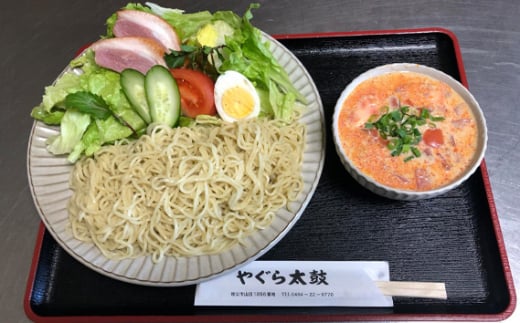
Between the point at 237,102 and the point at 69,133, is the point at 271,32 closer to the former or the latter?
the point at 237,102

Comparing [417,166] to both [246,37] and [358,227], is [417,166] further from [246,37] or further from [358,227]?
[246,37]

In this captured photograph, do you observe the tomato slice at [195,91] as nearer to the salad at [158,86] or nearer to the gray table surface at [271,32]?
the salad at [158,86]

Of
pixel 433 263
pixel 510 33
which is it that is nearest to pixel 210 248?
pixel 433 263

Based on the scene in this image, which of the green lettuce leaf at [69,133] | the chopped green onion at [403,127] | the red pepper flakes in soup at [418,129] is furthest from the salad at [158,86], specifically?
the chopped green onion at [403,127]

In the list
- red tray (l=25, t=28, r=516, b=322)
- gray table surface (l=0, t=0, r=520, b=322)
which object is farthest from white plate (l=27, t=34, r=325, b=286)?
gray table surface (l=0, t=0, r=520, b=322)

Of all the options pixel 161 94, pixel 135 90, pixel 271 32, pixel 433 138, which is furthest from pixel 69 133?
pixel 433 138

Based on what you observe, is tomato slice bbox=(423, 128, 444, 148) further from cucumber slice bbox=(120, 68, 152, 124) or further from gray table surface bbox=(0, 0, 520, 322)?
cucumber slice bbox=(120, 68, 152, 124)
